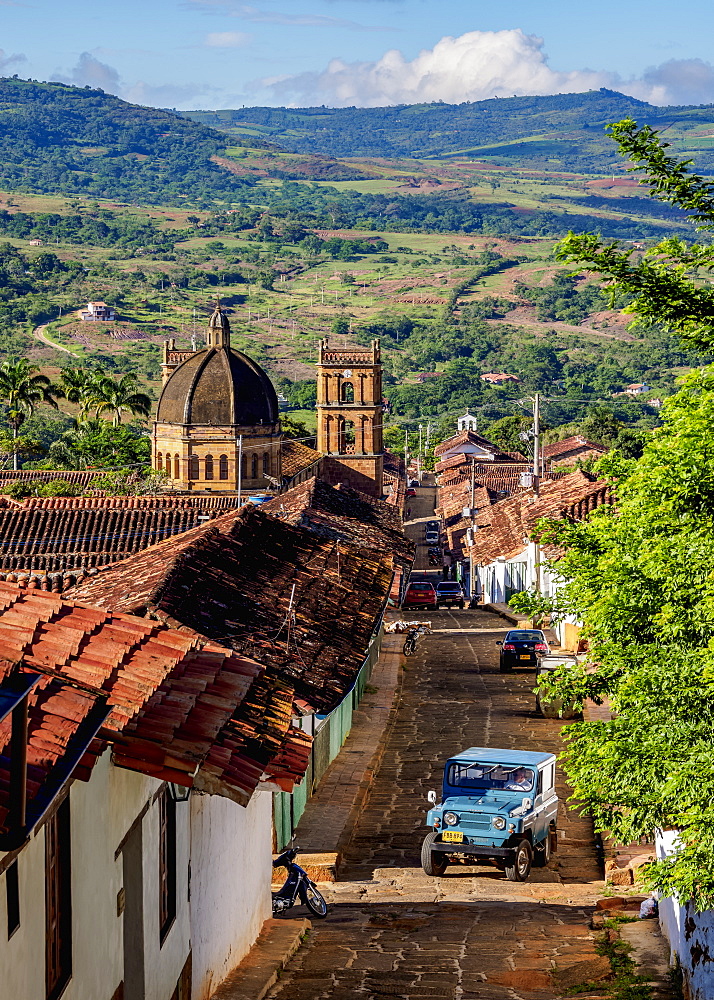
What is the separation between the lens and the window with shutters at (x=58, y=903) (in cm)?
660

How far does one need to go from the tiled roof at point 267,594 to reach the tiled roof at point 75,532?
172 inches

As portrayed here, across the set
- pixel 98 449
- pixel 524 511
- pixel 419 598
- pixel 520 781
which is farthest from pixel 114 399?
pixel 520 781

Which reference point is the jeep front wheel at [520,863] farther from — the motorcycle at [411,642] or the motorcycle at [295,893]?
the motorcycle at [411,642]

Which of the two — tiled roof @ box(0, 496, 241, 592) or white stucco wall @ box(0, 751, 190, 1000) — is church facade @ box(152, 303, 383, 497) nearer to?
tiled roof @ box(0, 496, 241, 592)

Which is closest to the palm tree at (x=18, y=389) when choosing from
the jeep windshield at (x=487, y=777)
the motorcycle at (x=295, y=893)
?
the jeep windshield at (x=487, y=777)

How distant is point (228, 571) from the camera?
64.4ft

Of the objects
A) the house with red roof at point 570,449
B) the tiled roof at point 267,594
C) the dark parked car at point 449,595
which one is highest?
the tiled roof at point 267,594

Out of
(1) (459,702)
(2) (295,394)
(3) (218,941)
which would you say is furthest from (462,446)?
(3) (218,941)

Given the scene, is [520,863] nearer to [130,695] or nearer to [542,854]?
[542,854]

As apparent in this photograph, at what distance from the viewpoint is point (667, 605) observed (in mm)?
9359

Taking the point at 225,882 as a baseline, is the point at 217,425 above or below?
below

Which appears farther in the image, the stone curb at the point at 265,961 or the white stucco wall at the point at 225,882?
the stone curb at the point at 265,961

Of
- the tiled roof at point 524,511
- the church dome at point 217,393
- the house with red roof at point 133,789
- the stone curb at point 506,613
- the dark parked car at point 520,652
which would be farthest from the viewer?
the church dome at point 217,393

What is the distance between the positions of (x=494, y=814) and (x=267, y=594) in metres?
4.98
